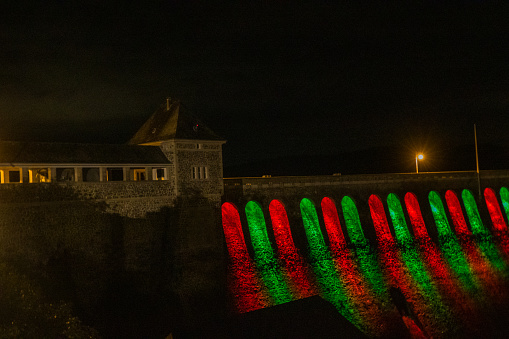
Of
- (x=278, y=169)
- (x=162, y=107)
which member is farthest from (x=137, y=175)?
(x=278, y=169)

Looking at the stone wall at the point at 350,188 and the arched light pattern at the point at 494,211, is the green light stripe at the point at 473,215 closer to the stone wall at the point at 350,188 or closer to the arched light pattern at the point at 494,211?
the stone wall at the point at 350,188

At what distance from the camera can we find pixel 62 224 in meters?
24.2

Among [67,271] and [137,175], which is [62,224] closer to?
[67,271]

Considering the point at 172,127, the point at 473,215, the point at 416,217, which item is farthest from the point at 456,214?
the point at 172,127

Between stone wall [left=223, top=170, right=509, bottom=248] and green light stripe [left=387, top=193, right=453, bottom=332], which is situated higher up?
stone wall [left=223, top=170, right=509, bottom=248]

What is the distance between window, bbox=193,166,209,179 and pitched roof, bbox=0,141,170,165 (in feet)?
6.28

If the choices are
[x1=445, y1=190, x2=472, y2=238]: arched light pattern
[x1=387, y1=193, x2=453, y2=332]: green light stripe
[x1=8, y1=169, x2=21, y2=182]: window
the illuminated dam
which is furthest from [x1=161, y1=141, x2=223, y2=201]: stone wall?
[x1=445, y1=190, x2=472, y2=238]: arched light pattern

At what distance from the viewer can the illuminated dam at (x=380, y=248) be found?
27.1 metres

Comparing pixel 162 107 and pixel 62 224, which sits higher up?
pixel 162 107

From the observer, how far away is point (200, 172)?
29.5 meters

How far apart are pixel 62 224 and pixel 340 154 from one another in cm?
12537

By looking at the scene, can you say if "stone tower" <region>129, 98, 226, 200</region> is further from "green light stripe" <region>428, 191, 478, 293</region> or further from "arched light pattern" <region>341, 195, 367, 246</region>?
"green light stripe" <region>428, 191, 478, 293</region>

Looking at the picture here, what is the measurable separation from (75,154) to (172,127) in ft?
20.8

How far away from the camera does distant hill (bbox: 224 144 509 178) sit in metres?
122
